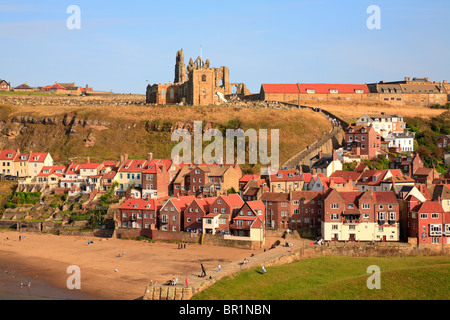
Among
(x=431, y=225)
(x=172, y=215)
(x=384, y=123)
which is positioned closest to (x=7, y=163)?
(x=172, y=215)

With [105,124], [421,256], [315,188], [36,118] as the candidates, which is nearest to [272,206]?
[315,188]

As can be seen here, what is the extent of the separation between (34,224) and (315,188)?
33.4 metres

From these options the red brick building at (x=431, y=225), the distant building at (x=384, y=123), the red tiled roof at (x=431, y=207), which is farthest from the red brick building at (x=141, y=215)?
the distant building at (x=384, y=123)

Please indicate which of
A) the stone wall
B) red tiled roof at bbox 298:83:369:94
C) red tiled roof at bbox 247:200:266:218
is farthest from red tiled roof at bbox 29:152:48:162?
A: red tiled roof at bbox 298:83:369:94

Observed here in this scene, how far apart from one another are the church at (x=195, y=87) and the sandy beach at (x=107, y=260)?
49.6m

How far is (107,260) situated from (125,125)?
164ft

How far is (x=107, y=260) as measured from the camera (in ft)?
189

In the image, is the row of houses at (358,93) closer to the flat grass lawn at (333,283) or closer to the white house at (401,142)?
the white house at (401,142)

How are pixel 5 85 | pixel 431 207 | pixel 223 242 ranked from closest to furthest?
pixel 431 207
pixel 223 242
pixel 5 85

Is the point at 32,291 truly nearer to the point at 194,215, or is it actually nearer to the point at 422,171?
→ the point at 194,215

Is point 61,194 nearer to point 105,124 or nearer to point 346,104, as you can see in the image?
Answer: point 105,124

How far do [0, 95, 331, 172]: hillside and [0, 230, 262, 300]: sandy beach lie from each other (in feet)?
102

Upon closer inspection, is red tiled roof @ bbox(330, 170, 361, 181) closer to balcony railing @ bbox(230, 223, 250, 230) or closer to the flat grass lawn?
balcony railing @ bbox(230, 223, 250, 230)
